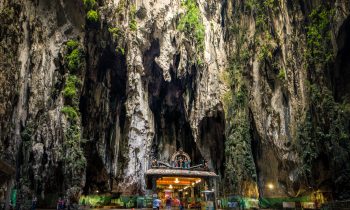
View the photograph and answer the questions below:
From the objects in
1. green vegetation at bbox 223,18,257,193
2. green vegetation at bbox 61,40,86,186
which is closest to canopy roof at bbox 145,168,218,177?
green vegetation at bbox 223,18,257,193

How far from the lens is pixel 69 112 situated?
70.5ft

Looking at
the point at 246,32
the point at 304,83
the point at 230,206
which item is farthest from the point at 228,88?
the point at 230,206

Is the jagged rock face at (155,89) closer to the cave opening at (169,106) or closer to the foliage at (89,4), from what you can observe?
Result: the cave opening at (169,106)

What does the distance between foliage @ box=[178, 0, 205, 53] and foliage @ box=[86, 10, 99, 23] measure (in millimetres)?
7778

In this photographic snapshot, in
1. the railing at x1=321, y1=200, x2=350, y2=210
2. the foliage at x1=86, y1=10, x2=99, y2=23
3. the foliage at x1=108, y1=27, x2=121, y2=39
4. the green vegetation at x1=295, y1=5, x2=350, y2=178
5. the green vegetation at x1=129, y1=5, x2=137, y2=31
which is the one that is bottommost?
the railing at x1=321, y1=200, x2=350, y2=210

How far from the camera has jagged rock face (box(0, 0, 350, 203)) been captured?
68.5 feet

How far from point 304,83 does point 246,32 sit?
8.29 meters

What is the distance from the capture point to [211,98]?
28.0m

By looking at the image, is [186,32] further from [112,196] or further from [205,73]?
[112,196]

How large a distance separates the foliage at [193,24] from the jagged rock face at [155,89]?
0.13m

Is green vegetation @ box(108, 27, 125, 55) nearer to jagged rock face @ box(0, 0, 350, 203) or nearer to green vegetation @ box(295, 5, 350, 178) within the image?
jagged rock face @ box(0, 0, 350, 203)

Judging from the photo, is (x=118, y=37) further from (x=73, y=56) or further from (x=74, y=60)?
(x=74, y=60)

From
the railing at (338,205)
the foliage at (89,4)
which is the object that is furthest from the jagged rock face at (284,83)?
the foliage at (89,4)

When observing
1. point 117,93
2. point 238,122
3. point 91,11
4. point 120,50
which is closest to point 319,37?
point 238,122
